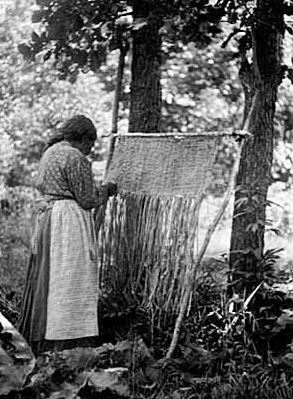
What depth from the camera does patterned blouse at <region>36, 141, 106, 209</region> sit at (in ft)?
14.7

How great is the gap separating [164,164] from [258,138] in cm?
79

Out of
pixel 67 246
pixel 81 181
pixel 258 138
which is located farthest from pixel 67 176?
pixel 258 138

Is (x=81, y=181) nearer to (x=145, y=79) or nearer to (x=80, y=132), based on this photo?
(x=80, y=132)

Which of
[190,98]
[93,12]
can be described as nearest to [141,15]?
[93,12]

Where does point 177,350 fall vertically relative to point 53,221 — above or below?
below

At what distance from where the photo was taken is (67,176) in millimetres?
4500

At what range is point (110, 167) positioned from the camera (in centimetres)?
516

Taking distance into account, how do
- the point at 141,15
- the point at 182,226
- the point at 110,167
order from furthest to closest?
the point at 141,15
the point at 110,167
the point at 182,226

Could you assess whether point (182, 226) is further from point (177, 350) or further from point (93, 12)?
point (93, 12)

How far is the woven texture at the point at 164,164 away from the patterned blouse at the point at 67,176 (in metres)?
0.38

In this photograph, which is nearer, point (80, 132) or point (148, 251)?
point (80, 132)

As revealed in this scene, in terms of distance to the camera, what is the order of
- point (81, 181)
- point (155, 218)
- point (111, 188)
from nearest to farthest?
point (81, 181) < point (155, 218) < point (111, 188)

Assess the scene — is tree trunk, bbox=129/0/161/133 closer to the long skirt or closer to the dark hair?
the dark hair

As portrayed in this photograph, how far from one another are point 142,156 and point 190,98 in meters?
9.22
